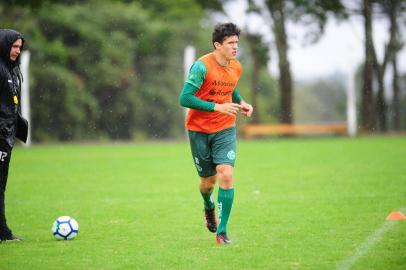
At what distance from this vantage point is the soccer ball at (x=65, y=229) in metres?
8.18

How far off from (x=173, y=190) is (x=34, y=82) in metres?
23.0

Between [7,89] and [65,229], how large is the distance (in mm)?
1709

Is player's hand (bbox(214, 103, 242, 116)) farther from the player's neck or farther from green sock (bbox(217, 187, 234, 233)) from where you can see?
green sock (bbox(217, 187, 234, 233))

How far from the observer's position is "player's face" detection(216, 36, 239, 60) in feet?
26.3

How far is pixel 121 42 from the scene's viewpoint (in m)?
41.0

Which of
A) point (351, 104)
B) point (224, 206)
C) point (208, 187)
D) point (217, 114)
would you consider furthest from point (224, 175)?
point (351, 104)

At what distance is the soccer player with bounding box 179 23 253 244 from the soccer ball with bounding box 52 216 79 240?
62.7 inches

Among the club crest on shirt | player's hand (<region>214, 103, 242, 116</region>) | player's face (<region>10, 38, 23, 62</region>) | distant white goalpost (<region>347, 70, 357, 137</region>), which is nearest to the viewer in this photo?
player's hand (<region>214, 103, 242, 116</region>)

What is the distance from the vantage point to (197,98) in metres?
7.82

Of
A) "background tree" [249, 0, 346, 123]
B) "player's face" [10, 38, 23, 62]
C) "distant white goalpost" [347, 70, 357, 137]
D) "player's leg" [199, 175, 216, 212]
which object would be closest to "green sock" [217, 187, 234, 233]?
"player's leg" [199, 175, 216, 212]

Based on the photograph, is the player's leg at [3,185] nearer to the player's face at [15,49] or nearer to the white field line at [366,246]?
the player's face at [15,49]

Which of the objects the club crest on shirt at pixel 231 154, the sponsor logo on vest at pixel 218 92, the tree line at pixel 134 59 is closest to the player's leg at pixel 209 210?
the club crest on shirt at pixel 231 154

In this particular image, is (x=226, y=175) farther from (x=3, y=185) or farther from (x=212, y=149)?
(x=3, y=185)

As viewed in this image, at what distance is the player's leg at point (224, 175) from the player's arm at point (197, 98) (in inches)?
19.2
